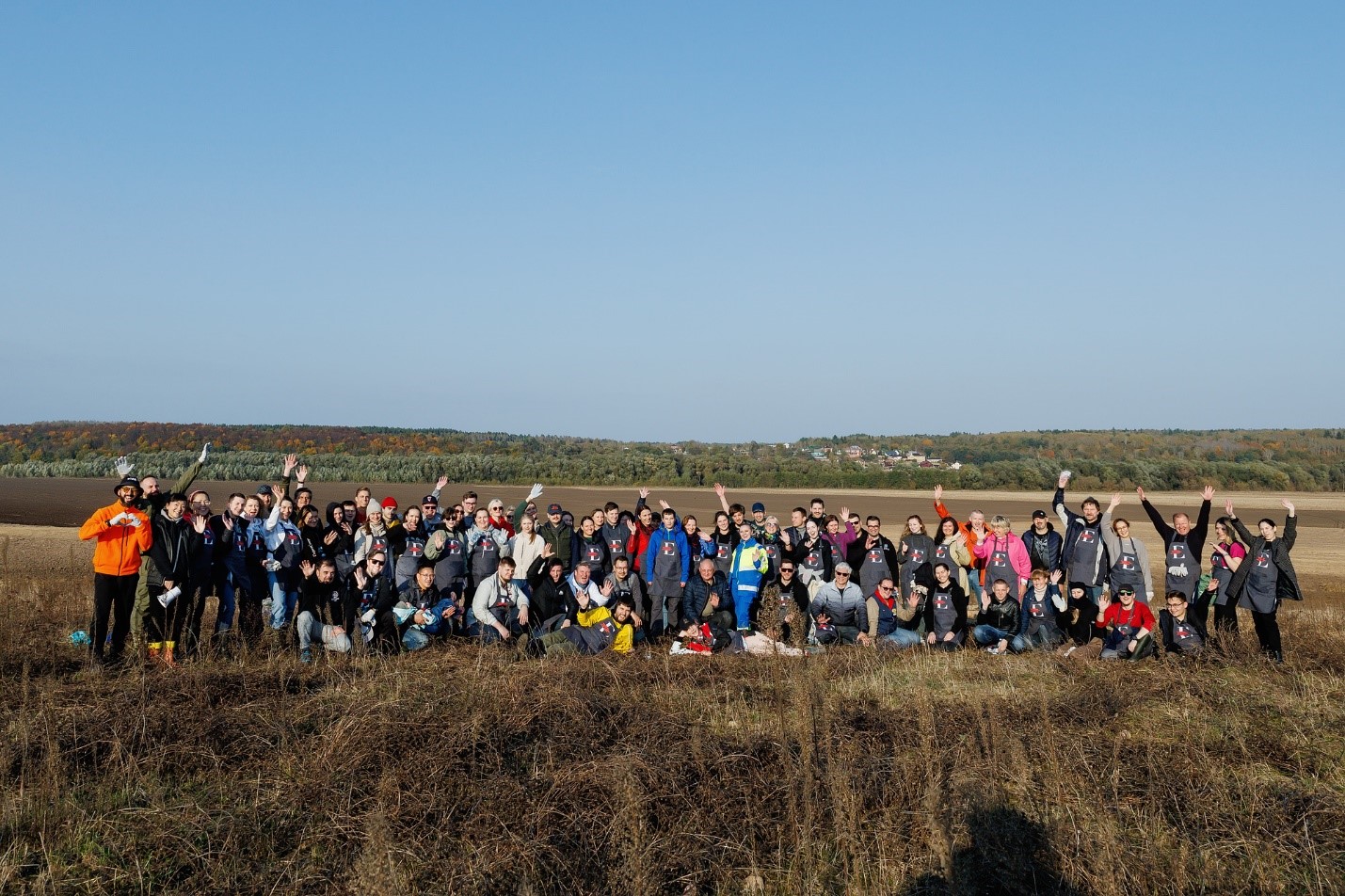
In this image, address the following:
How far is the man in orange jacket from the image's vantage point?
30.2 feet

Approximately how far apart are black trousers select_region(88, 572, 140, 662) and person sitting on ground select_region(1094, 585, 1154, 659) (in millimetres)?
10167

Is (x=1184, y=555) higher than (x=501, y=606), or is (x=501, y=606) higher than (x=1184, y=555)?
(x=1184, y=555)

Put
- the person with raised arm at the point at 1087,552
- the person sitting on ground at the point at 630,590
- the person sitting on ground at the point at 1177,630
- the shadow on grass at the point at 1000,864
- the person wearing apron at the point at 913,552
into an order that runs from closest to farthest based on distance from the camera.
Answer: the shadow on grass at the point at 1000,864 < the person sitting on ground at the point at 1177,630 < the person sitting on ground at the point at 630,590 < the person with raised arm at the point at 1087,552 < the person wearing apron at the point at 913,552

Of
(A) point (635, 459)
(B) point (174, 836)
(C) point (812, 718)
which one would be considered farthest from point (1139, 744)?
(A) point (635, 459)

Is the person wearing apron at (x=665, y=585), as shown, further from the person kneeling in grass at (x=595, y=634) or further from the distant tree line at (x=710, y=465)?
the distant tree line at (x=710, y=465)

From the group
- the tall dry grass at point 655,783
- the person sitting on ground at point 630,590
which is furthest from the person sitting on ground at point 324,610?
the person sitting on ground at point 630,590

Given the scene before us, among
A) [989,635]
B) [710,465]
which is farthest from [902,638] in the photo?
[710,465]

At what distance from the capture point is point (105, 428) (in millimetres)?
110000

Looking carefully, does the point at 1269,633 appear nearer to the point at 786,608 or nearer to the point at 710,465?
the point at 786,608

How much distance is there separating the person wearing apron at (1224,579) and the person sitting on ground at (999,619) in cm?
214

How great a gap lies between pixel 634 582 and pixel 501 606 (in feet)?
5.43

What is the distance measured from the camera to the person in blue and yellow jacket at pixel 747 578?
1180 centimetres

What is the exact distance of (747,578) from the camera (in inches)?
466

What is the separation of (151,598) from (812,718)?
6.73 m
